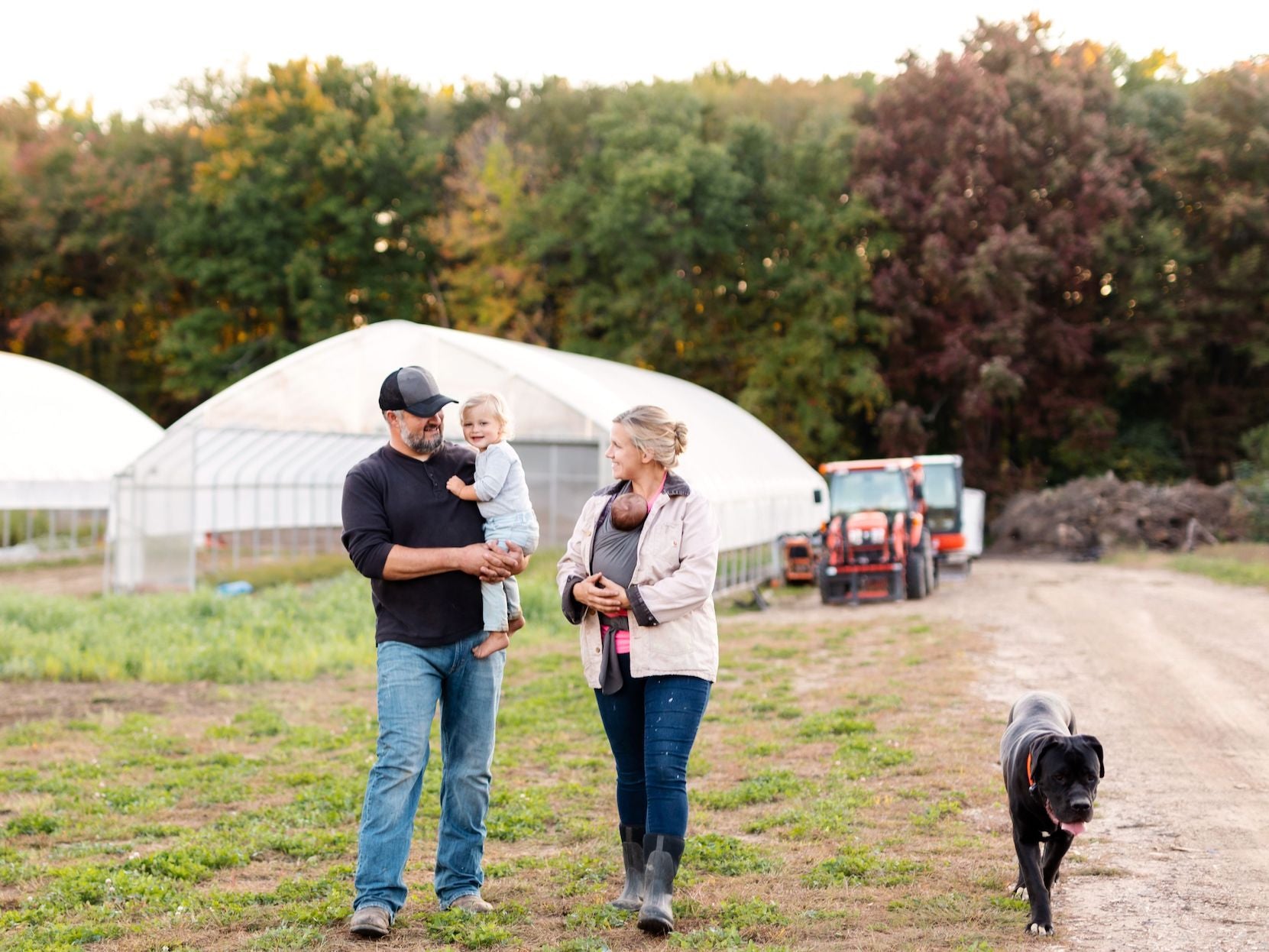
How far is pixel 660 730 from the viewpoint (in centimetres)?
486

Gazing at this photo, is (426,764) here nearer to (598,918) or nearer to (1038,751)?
(598,918)

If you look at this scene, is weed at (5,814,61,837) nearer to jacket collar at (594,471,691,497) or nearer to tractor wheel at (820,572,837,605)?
jacket collar at (594,471,691,497)

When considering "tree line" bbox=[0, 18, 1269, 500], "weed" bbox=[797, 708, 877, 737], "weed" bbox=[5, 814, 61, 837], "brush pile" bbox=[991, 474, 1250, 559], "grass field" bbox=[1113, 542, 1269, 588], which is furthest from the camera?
"tree line" bbox=[0, 18, 1269, 500]

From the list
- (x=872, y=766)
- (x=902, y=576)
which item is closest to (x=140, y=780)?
(x=872, y=766)

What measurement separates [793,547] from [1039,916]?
1802 cm

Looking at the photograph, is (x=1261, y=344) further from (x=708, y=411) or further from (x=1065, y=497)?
(x=708, y=411)

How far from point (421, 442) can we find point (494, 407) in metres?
0.34

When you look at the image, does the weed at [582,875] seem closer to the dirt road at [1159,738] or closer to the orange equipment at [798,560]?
the dirt road at [1159,738]

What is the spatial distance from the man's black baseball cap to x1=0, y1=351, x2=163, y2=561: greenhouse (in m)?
24.3

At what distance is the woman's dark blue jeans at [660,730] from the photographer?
4848 mm

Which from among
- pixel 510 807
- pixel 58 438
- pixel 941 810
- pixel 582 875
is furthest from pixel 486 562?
pixel 58 438

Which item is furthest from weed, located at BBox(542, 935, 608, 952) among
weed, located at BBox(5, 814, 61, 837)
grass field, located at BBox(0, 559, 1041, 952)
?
weed, located at BBox(5, 814, 61, 837)

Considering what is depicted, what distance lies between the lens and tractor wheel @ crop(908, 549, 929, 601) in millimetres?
19734

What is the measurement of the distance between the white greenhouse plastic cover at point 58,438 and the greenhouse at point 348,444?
3867 millimetres
